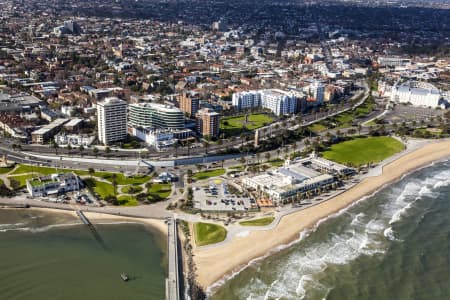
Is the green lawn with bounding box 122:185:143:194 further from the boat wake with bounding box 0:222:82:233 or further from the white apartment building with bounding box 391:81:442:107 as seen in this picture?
the white apartment building with bounding box 391:81:442:107

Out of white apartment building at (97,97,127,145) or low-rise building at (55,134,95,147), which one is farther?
low-rise building at (55,134,95,147)

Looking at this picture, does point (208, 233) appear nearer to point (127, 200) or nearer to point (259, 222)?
point (259, 222)

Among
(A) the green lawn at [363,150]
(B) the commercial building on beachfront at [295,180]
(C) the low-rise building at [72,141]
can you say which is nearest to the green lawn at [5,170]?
(C) the low-rise building at [72,141]

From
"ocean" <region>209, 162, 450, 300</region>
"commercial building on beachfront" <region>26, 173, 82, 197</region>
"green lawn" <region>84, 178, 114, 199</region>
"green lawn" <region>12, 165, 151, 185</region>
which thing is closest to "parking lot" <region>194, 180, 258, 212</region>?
"ocean" <region>209, 162, 450, 300</region>

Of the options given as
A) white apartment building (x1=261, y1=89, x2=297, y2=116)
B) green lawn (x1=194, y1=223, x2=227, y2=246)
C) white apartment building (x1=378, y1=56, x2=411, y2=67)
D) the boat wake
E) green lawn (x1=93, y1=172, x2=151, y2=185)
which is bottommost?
the boat wake

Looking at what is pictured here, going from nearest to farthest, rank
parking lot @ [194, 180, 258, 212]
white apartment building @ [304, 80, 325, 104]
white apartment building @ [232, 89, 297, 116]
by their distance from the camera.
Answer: parking lot @ [194, 180, 258, 212], white apartment building @ [232, 89, 297, 116], white apartment building @ [304, 80, 325, 104]

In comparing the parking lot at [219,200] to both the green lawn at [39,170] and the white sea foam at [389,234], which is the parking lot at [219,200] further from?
the green lawn at [39,170]

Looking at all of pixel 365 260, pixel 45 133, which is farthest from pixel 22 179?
pixel 365 260
